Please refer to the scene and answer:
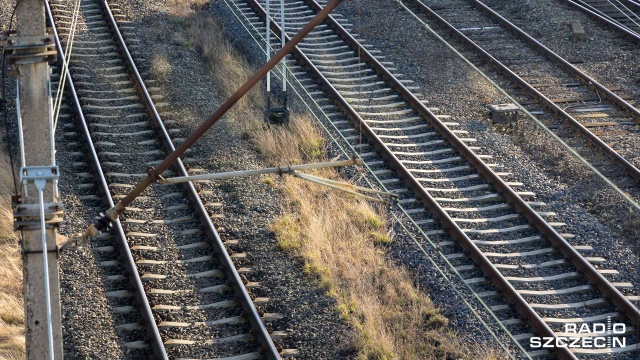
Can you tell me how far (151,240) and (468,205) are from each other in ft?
14.6

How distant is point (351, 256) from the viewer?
10891mm

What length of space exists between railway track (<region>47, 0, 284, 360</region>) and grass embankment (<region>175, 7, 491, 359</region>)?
89 centimetres

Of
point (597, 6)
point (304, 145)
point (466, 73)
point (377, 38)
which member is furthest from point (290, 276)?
point (597, 6)

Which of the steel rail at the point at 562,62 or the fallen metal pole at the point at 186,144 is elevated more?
the fallen metal pole at the point at 186,144

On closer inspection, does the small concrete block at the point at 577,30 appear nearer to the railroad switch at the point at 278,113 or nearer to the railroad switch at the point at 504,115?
the railroad switch at the point at 504,115

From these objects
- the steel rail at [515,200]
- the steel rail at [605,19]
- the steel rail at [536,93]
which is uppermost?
the steel rail at [605,19]

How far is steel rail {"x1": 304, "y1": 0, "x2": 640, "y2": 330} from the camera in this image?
10.2 m

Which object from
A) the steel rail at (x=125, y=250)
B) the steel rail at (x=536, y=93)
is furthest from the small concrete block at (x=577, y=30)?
the steel rail at (x=125, y=250)

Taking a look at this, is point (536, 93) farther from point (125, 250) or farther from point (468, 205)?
point (125, 250)

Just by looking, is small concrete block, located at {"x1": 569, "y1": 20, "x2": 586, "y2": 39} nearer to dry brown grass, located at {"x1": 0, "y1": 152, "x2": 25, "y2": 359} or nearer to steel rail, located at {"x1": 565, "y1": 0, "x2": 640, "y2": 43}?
steel rail, located at {"x1": 565, "y1": 0, "x2": 640, "y2": 43}

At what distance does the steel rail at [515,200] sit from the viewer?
1022 centimetres

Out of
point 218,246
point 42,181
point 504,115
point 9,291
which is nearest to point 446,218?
point 218,246

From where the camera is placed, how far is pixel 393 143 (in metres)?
14.0

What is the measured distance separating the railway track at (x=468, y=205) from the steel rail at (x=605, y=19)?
5367 mm
